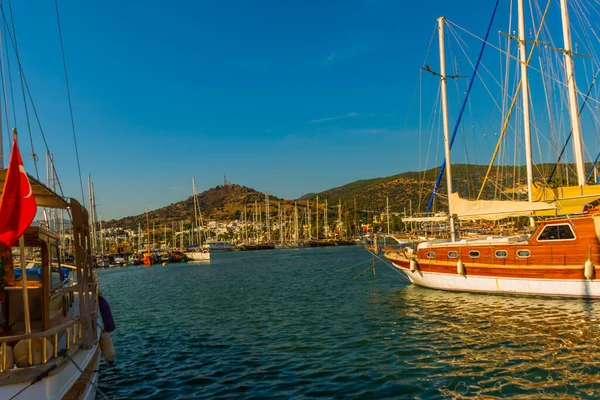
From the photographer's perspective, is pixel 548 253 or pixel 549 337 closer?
pixel 549 337

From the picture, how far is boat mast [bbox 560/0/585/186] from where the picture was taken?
2348 centimetres

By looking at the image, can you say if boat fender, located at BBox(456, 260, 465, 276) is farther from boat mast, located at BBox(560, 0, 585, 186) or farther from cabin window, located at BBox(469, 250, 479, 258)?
boat mast, located at BBox(560, 0, 585, 186)

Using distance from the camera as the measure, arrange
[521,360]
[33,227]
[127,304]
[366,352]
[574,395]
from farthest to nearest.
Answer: [127,304], [366,352], [521,360], [574,395], [33,227]

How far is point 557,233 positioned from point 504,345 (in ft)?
32.9

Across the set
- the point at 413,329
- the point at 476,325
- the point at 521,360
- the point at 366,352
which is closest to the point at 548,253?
the point at 476,325

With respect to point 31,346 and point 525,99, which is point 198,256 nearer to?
point 525,99

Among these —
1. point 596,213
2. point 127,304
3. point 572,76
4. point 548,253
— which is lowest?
point 127,304

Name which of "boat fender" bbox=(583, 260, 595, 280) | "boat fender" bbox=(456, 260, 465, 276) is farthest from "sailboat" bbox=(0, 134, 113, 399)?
"boat fender" bbox=(583, 260, 595, 280)

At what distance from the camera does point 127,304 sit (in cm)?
3022

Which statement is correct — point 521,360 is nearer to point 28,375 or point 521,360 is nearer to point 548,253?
point 548,253

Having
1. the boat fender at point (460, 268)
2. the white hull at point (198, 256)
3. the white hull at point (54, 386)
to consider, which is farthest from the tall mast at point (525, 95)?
the white hull at point (198, 256)

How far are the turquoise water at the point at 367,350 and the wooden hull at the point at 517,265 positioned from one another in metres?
0.85

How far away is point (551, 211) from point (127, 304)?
28154 millimetres

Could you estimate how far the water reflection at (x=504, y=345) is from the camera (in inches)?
415
